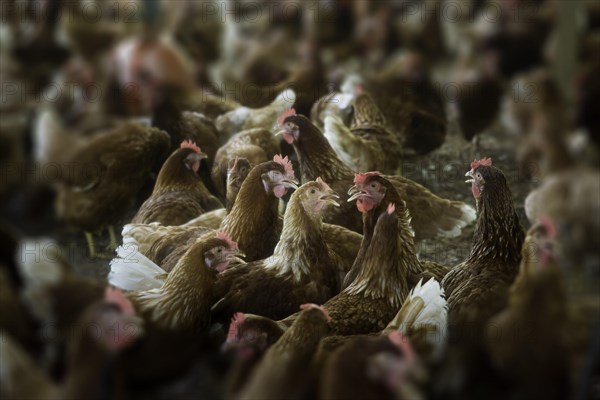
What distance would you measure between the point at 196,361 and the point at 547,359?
109 cm

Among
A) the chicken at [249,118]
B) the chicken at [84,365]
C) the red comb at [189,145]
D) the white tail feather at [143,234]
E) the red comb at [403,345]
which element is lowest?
the chicken at [84,365]

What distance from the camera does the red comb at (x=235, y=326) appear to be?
6.83ft

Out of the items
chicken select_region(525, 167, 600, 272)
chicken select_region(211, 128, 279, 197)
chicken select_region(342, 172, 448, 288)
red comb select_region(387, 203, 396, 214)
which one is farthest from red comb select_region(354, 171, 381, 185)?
chicken select_region(525, 167, 600, 272)

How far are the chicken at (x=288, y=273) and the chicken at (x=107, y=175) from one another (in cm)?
42

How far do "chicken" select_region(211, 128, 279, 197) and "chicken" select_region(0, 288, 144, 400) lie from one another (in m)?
0.54

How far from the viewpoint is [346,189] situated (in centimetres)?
224

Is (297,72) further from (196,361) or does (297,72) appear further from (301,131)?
(196,361)

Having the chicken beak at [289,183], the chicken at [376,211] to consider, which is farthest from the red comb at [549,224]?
the chicken beak at [289,183]

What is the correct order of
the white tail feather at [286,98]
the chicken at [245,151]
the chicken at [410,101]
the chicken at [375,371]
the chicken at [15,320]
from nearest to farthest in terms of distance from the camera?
the chicken at [375,371] < the chicken at [15,320] < the chicken at [245,151] < the white tail feather at [286,98] < the chicken at [410,101]

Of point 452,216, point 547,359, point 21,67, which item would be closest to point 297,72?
point 452,216

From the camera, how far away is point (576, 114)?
7.78 feet

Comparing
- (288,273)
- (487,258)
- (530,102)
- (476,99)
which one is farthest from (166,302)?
(530,102)

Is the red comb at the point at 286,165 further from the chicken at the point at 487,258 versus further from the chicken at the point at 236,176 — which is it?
the chicken at the point at 487,258

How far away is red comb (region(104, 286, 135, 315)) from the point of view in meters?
2.02
